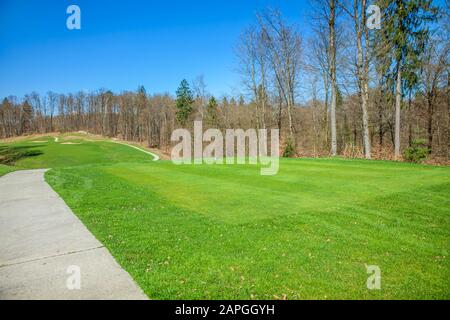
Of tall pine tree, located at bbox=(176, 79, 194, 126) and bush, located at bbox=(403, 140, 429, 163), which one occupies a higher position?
tall pine tree, located at bbox=(176, 79, 194, 126)

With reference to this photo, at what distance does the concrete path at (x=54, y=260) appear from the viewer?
3.60 meters

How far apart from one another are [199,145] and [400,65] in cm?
3125

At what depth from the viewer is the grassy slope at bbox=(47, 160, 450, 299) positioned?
150 inches

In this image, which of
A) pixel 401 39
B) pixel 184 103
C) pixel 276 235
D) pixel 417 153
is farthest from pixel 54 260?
pixel 184 103

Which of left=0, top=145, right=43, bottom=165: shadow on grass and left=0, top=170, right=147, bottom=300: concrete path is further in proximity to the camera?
left=0, top=145, right=43, bottom=165: shadow on grass

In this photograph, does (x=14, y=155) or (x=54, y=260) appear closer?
(x=54, y=260)

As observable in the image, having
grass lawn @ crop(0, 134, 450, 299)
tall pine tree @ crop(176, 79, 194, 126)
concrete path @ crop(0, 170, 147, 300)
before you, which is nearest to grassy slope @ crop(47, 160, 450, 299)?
grass lawn @ crop(0, 134, 450, 299)

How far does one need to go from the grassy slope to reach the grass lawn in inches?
0.8

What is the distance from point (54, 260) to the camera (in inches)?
178

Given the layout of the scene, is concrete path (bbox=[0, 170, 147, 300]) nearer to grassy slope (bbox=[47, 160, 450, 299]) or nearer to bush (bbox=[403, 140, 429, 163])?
grassy slope (bbox=[47, 160, 450, 299])

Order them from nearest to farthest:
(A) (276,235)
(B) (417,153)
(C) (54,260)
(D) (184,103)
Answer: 1. (C) (54,260)
2. (A) (276,235)
3. (B) (417,153)
4. (D) (184,103)

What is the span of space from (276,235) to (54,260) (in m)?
3.96

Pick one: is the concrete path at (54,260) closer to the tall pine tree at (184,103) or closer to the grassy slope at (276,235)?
the grassy slope at (276,235)

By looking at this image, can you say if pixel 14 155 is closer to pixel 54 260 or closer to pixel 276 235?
pixel 54 260
